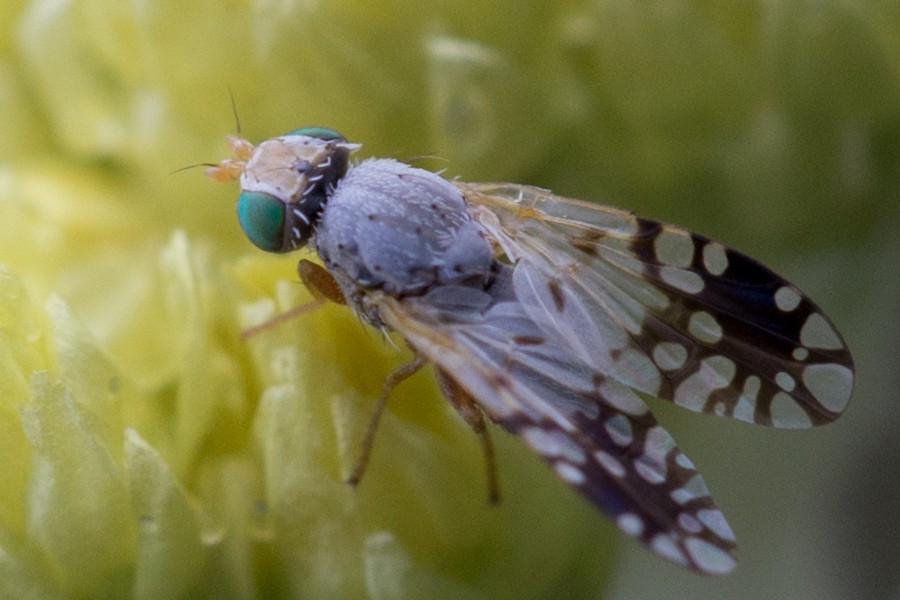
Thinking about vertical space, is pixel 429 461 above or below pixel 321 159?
below

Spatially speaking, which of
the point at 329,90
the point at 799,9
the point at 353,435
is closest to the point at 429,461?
the point at 353,435

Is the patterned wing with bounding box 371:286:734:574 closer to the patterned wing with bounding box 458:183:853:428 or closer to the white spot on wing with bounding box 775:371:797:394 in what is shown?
the patterned wing with bounding box 458:183:853:428

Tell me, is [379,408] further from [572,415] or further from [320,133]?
[320,133]

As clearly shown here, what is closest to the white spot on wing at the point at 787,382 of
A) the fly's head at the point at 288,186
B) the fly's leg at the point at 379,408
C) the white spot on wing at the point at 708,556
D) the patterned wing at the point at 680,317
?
the patterned wing at the point at 680,317

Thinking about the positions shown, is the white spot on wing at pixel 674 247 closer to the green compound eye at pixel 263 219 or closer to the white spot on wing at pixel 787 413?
the white spot on wing at pixel 787 413

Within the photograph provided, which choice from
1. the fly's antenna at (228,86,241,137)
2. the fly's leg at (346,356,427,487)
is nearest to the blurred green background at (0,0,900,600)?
the fly's antenna at (228,86,241,137)

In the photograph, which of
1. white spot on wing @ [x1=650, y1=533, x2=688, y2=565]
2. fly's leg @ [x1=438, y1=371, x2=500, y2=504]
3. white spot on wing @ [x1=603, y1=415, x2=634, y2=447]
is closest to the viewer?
white spot on wing @ [x1=650, y1=533, x2=688, y2=565]

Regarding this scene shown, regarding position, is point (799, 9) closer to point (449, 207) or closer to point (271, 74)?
point (449, 207)
